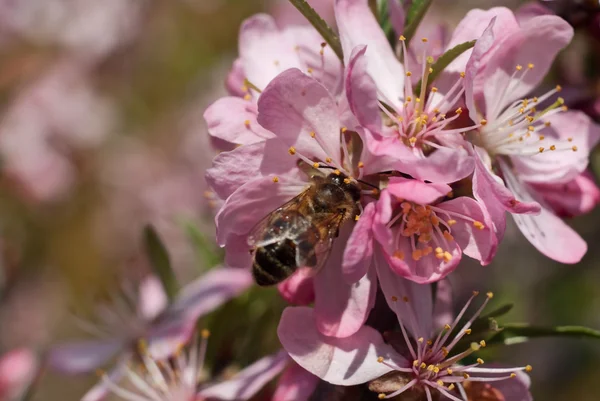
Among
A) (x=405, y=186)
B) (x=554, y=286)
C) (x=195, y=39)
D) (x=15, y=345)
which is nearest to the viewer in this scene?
(x=405, y=186)

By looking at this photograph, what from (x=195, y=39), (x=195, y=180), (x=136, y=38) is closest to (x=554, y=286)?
(x=195, y=180)

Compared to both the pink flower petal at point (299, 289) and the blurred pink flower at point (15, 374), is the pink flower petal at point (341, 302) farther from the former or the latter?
the blurred pink flower at point (15, 374)

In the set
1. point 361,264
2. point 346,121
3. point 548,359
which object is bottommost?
point 548,359

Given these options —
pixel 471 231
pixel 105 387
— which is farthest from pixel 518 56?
pixel 105 387

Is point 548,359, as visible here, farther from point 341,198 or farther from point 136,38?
point 136,38

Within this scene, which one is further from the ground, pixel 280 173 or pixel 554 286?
pixel 280 173

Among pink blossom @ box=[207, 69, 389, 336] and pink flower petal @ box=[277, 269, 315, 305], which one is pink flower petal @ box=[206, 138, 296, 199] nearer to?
pink blossom @ box=[207, 69, 389, 336]

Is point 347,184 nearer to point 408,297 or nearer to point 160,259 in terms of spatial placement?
point 408,297
